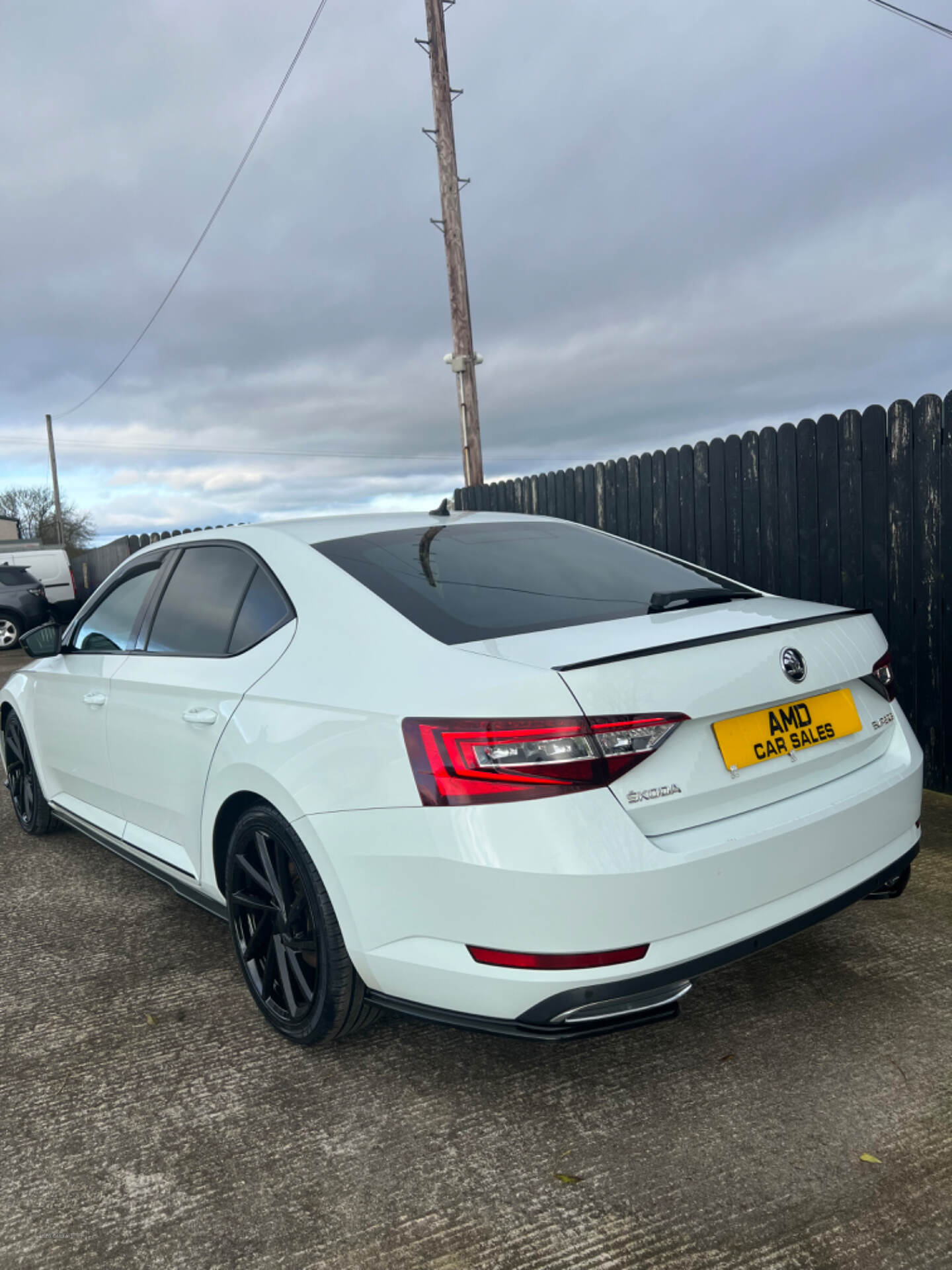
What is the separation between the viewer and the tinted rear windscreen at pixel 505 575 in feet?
8.00

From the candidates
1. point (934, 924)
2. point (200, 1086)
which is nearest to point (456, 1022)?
point (200, 1086)

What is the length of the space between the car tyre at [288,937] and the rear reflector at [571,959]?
58 centimetres

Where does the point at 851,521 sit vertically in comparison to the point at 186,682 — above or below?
above

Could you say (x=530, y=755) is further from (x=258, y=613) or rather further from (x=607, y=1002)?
(x=258, y=613)

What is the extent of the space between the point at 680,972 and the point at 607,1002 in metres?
0.18

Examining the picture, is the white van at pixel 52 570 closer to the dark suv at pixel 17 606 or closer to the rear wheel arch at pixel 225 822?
the dark suv at pixel 17 606

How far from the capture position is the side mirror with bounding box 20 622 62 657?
428 centimetres

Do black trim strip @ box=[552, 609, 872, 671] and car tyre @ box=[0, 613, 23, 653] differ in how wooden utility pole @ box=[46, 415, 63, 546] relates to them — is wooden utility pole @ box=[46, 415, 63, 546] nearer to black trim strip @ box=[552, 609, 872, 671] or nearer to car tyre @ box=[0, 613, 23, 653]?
car tyre @ box=[0, 613, 23, 653]

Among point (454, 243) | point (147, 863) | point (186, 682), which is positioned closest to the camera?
point (186, 682)

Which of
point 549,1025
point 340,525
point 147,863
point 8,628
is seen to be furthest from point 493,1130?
point 8,628

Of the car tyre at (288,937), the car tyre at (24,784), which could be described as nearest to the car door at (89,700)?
the car tyre at (24,784)

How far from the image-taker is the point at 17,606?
661 inches

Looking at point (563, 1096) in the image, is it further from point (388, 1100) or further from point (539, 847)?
point (539, 847)

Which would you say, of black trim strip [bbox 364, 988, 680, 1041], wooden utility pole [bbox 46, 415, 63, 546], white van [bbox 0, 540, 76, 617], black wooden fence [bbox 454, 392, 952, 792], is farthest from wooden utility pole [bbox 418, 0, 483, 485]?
wooden utility pole [bbox 46, 415, 63, 546]
